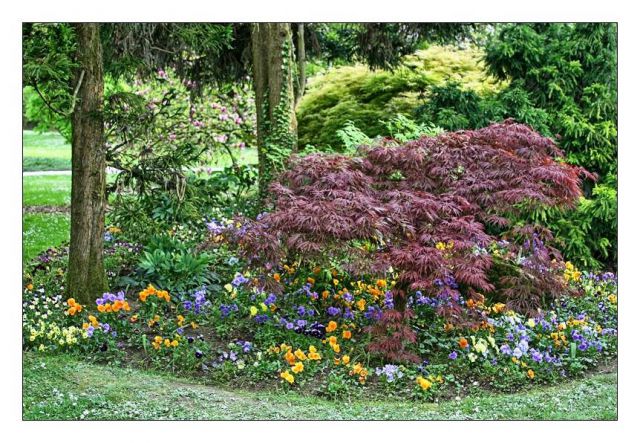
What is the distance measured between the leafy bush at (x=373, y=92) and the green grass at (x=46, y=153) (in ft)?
20.1

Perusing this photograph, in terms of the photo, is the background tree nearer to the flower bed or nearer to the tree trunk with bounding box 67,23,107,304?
the tree trunk with bounding box 67,23,107,304

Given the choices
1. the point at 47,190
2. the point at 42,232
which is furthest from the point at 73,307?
the point at 47,190

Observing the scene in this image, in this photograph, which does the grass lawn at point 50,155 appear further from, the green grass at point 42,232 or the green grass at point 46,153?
the green grass at point 42,232

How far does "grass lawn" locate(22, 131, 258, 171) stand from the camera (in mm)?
15656

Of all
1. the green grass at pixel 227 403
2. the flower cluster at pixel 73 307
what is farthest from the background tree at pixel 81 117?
the green grass at pixel 227 403

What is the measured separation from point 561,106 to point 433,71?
6.72 feet

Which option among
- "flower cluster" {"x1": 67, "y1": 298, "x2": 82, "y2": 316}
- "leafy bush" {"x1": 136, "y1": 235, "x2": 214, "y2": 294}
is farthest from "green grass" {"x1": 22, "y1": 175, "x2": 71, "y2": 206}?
Answer: "flower cluster" {"x1": 67, "y1": 298, "x2": 82, "y2": 316}

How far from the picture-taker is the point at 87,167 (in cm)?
581

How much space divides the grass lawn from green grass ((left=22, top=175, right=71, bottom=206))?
786 millimetres

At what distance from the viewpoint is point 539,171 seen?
5.23 metres

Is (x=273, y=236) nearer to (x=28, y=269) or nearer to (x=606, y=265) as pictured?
(x=28, y=269)

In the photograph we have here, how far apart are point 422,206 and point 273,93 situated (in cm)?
315

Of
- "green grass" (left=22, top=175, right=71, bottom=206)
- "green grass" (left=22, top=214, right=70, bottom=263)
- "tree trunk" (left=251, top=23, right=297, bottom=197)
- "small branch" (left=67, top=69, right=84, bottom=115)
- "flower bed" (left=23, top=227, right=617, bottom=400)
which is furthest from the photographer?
"green grass" (left=22, top=175, right=71, bottom=206)

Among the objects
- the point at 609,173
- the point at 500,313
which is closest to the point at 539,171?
the point at 500,313
